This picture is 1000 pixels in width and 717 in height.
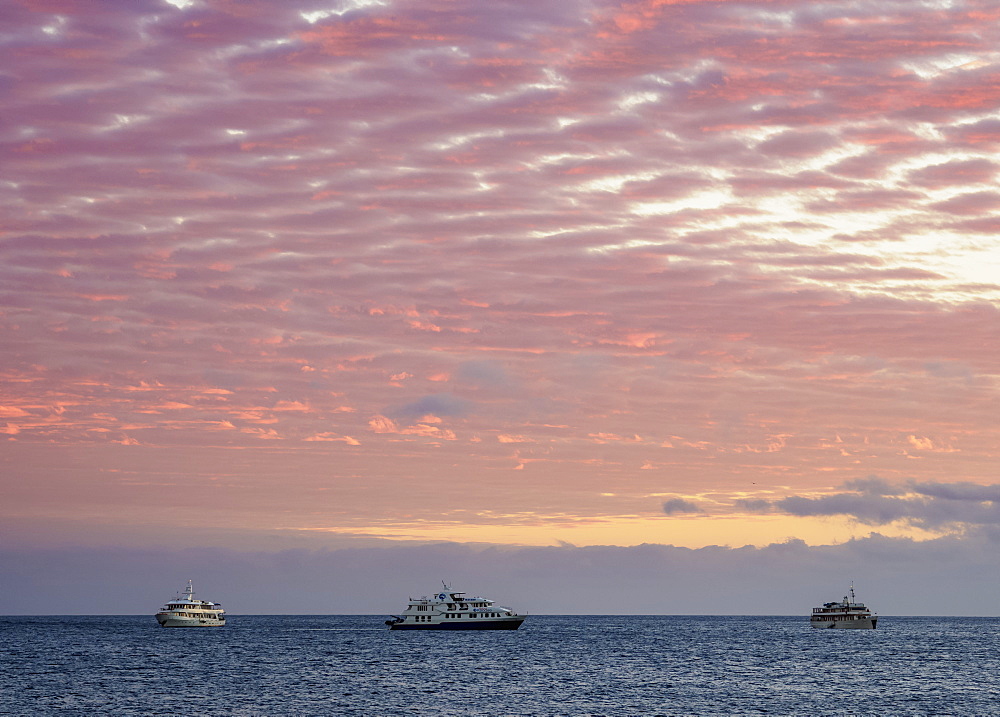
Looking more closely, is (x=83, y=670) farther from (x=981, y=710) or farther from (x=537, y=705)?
(x=981, y=710)

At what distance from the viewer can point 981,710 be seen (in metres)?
114

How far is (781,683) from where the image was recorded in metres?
146

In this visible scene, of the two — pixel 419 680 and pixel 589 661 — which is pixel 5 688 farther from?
pixel 589 661

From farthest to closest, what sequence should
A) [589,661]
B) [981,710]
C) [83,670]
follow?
[589,661] → [83,670] → [981,710]

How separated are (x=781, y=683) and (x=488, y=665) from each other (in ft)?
155

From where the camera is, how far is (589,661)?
191m

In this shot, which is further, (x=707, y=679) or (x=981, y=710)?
(x=707, y=679)

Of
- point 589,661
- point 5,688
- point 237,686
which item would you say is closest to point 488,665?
point 589,661

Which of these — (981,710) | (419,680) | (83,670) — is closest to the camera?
(981,710)

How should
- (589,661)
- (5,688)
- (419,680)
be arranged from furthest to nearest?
(589,661) → (419,680) → (5,688)

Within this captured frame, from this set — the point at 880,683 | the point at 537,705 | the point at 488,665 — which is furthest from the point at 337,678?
the point at 880,683

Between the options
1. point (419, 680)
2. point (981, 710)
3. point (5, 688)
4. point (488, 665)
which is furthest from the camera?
point (488, 665)

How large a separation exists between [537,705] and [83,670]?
257 feet

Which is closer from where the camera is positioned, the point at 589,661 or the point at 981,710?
the point at 981,710
